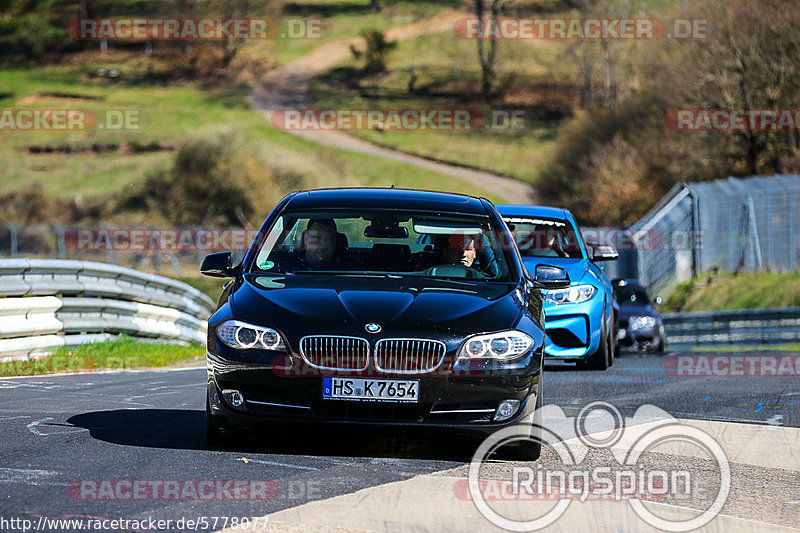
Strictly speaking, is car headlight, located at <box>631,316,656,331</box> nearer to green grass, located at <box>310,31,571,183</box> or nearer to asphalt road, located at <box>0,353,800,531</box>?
asphalt road, located at <box>0,353,800,531</box>

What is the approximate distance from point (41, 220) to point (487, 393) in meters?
60.5

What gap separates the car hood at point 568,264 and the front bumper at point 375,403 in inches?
250

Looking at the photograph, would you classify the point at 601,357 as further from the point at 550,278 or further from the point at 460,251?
the point at 460,251

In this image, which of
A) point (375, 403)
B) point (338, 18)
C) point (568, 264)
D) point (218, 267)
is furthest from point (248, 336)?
point (338, 18)

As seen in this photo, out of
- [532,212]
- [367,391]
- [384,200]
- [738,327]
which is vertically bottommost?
[738,327]

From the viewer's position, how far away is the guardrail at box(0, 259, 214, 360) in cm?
1382

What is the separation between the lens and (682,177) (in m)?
44.7

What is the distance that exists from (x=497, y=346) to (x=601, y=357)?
22.7ft

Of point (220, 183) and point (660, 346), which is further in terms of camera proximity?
point (220, 183)

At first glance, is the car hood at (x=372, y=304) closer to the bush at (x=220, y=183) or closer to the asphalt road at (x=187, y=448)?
the asphalt road at (x=187, y=448)

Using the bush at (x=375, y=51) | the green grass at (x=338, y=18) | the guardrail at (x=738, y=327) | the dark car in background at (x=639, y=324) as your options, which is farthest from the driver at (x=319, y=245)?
the green grass at (x=338, y=18)

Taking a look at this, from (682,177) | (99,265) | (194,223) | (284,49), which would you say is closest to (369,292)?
(99,265)

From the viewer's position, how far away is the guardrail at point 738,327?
891 inches

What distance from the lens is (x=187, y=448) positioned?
297 inches
